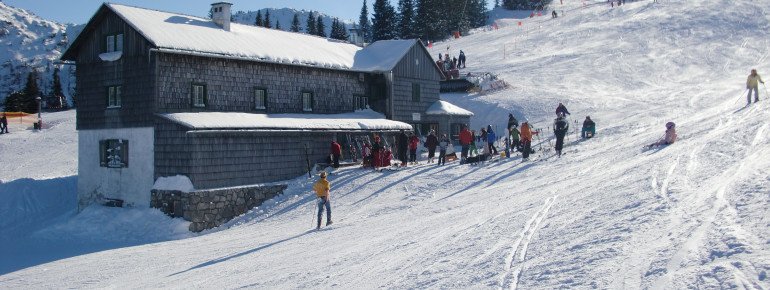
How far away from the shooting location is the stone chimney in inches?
1057

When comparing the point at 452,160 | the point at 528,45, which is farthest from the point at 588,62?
the point at 452,160

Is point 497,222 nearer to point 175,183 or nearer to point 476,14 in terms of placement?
point 175,183

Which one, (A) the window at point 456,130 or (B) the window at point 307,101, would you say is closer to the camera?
(B) the window at point 307,101

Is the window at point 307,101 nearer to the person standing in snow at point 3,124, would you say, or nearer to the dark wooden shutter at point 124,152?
the dark wooden shutter at point 124,152

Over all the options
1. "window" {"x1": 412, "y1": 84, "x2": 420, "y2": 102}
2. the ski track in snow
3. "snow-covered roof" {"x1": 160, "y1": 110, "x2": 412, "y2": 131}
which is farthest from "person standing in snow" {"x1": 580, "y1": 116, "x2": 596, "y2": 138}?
the ski track in snow

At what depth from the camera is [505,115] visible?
35844mm

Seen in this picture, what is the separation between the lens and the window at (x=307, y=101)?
1085 inches

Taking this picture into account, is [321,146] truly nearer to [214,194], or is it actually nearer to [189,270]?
[214,194]

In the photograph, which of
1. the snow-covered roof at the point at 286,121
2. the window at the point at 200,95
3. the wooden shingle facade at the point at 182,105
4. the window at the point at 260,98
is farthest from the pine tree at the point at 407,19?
the window at the point at 200,95

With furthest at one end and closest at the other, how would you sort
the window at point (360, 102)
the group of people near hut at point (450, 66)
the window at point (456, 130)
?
the group of people near hut at point (450, 66)
the window at point (456, 130)
the window at point (360, 102)

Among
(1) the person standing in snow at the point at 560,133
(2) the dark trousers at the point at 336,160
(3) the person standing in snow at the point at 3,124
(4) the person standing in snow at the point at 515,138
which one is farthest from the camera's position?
(3) the person standing in snow at the point at 3,124

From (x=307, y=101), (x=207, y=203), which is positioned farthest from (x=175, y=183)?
(x=307, y=101)

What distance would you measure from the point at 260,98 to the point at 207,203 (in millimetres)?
5396

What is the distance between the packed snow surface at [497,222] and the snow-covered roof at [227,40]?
199 inches
